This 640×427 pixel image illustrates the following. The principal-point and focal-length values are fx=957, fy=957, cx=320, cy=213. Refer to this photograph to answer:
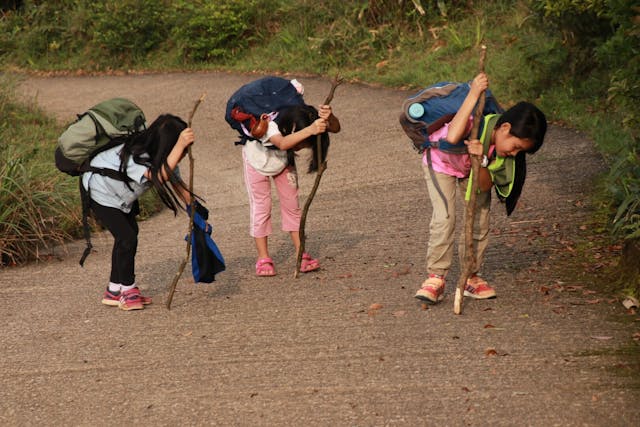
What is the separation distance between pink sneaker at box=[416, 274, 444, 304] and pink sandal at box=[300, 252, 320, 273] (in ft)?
3.99

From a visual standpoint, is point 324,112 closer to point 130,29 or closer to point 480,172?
point 480,172

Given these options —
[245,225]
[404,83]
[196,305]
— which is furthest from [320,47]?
[196,305]

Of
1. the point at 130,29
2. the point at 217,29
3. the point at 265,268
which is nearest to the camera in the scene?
the point at 265,268

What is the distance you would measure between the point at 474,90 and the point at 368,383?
1653mm

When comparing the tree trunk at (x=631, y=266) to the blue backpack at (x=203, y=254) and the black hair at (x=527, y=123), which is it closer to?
the black hair at (x=527, y=123)

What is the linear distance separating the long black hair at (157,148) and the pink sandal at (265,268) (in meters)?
1.07

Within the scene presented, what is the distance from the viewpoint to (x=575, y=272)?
20.2 feet

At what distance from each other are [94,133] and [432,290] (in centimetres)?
229

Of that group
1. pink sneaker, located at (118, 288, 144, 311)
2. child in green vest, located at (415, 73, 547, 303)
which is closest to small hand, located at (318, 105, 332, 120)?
child in green vest, located at (415, 73, 547, 303)

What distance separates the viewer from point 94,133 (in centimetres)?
595

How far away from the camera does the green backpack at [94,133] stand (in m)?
5.95

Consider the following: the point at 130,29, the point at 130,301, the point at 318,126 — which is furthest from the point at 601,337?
the point at 130,29

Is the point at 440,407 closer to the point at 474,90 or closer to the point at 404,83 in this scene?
the point at 474,90

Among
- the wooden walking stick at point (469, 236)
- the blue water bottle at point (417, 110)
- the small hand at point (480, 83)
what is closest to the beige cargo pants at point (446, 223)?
the wooden walking stick at point (469, 236)
